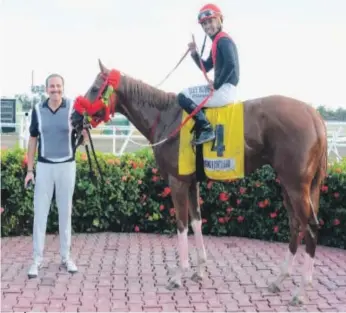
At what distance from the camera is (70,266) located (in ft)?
20.4

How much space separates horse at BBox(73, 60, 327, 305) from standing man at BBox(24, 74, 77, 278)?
0.30 meters

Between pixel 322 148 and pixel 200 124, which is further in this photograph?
pixel 200 124

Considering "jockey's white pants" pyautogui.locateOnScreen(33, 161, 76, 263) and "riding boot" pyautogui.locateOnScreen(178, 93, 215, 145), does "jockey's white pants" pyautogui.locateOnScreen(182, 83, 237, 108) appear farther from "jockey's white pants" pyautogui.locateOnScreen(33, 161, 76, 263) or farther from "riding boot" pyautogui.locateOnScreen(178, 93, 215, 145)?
"jockey's white pants" pyautogui.locateOnScreen(33, 161, 76, 263)

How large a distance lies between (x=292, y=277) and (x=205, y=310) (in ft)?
4.68

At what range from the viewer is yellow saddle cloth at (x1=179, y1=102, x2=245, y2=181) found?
18.5ft

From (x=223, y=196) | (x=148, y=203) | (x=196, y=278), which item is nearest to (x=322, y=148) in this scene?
(x=196, y=278)

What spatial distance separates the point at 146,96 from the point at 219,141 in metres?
1.00

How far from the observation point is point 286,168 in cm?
541

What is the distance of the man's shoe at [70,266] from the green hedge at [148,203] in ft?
5.90

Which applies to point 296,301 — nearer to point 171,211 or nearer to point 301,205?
point 301,205

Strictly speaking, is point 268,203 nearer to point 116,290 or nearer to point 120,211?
point 120,211

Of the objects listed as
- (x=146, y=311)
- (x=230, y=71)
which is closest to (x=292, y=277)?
(x=146, y=311)

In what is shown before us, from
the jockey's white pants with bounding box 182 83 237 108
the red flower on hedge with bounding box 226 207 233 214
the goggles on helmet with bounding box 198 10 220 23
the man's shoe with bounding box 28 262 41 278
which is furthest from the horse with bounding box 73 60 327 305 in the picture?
the red flower on hedge with bounding box 226 207 233 214

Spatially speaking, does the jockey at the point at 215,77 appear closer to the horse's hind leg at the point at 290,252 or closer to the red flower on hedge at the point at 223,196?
the horse's hind leg at the point at 290,252
